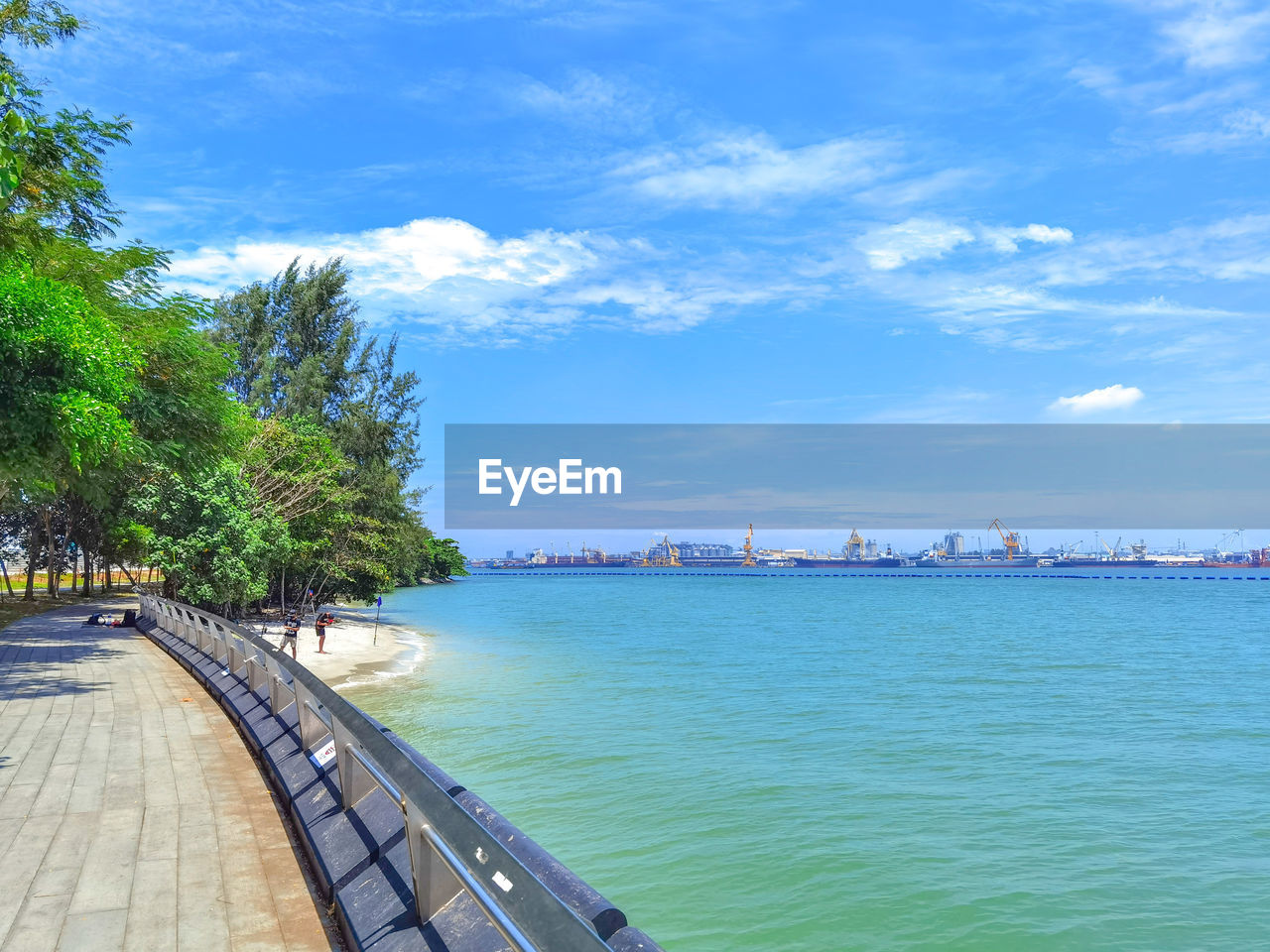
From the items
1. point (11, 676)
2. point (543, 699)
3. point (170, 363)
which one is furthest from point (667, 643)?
point (11, 676)

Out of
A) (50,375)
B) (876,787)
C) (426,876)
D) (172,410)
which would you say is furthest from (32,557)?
(426,876)

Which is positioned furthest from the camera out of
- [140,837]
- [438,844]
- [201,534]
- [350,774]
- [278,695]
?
[201,534]

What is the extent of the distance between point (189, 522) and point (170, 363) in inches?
427

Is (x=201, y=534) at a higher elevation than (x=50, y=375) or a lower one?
lower

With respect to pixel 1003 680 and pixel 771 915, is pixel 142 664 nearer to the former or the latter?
pixel 771 915

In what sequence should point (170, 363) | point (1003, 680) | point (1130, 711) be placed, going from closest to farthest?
point (170, 363)
point (1130, 711)
point (1003, 680)

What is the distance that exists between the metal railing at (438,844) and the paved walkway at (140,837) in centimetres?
67

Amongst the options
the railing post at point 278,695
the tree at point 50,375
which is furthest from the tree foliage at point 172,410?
the railing post at point 278,695

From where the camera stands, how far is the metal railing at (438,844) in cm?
232

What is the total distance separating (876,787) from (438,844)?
55.4 feet

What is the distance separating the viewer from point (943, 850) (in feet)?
46.9

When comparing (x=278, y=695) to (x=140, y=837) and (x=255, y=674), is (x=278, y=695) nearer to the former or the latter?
(x=255, y=674)

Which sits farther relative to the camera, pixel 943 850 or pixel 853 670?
pixel 853 670

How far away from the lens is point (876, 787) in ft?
60.6
